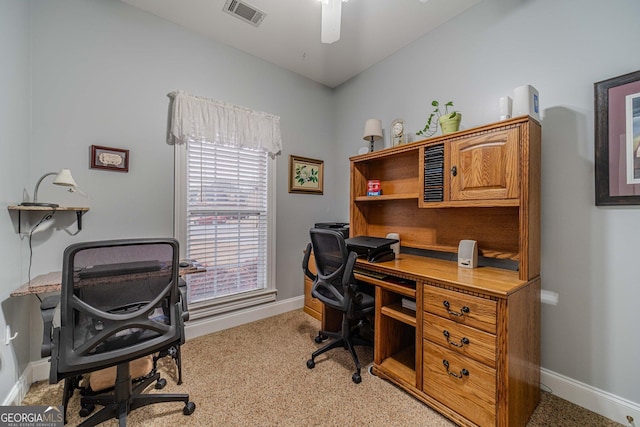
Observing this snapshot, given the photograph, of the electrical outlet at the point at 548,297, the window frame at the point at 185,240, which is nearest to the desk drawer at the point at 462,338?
the electrical outlet at the point at 548,297

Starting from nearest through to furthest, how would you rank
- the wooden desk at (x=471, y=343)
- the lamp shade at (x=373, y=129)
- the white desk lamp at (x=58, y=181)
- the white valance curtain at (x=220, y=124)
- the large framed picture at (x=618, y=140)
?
the wooden desk at (x=471, y=343), the large framed picture at (x=618, y=140), the white desk lamp at (x=58, y=181), the white valance curtain at (x=220, y=124), the lamp shade at (x=373, y=129)

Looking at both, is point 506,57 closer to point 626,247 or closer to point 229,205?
point 626,247

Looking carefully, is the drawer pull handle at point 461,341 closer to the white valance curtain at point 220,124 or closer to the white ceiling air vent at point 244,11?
the white valance curtain at point 220,124

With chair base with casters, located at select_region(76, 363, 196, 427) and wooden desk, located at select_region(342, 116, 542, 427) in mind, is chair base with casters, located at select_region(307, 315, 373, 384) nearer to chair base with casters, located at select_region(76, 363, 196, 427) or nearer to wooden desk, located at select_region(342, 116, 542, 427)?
wooden desk, located at select_region(342, 116, 542, 427)

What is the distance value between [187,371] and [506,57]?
3.41m

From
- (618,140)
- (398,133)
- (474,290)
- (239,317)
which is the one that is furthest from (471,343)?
(239,317)

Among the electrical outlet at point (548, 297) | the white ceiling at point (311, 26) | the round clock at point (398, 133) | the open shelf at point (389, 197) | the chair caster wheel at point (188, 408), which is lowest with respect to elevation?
the chair caster wheel at point (188, 408)

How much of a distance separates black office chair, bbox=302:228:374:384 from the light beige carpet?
0.14 meters

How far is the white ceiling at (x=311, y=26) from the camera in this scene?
215 cm

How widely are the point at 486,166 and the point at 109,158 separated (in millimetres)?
2834

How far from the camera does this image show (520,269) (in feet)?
5.20

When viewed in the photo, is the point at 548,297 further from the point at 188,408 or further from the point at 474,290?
the point at 188,408

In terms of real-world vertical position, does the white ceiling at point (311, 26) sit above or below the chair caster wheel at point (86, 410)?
above

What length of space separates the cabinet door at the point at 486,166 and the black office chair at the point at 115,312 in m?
1.90
